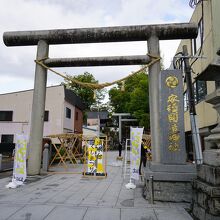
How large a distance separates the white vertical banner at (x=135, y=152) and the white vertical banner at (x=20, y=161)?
4.38 meters

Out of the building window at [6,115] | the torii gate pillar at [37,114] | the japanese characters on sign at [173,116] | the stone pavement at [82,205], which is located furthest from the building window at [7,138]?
the japanese characters on sign at [173,116]

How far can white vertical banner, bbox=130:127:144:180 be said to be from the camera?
344 inches

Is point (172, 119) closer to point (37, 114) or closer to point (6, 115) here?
point (37, 114)

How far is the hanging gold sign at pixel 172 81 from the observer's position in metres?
7.15

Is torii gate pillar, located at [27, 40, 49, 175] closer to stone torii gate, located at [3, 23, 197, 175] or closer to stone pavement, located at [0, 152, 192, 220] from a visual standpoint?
stone torii gate, located at [3, 23, 197, 175]

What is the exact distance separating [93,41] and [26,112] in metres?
17.4

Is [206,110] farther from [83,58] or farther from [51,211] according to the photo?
[51,211]

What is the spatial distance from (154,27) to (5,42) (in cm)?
683

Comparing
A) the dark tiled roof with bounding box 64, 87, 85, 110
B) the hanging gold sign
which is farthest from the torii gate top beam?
the dark tiled roof with bounding box 64, 87, 85, 110

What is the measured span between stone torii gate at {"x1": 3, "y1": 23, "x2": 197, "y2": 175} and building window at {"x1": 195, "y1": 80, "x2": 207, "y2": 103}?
5616 millimetres

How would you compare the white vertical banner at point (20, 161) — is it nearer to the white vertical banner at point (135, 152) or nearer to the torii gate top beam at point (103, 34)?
the white vertical banner at point (135, 152)

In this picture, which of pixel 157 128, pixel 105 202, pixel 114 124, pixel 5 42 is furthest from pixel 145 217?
pixel 114 124

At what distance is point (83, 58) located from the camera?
34.4ft

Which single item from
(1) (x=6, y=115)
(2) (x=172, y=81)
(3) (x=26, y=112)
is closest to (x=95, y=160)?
(2) (x=172, y=81)
